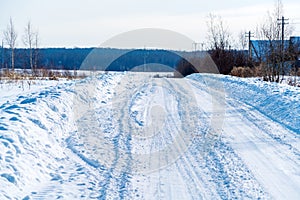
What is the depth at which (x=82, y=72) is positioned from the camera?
36.7 metres

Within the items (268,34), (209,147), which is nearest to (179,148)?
(209,147)

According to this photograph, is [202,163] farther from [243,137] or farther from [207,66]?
[207,66]

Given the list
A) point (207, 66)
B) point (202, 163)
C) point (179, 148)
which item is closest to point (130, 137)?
point (179, 148)

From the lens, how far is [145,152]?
286 inches

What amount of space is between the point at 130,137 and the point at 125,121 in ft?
6.27

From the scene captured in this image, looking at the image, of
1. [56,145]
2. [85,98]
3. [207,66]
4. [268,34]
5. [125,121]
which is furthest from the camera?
[207,66]

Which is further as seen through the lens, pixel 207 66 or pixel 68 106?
pixel 207 66

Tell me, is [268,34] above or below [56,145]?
above

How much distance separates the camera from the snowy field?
207 inches

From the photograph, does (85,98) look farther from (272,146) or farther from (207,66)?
(207,66)

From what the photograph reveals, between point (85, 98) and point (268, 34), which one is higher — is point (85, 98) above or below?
below

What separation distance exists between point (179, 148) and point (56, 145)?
2.37m

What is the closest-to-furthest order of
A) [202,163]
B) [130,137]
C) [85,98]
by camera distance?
[202,163]
[130,137]
[85,98]

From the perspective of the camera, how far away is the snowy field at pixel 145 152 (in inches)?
207
